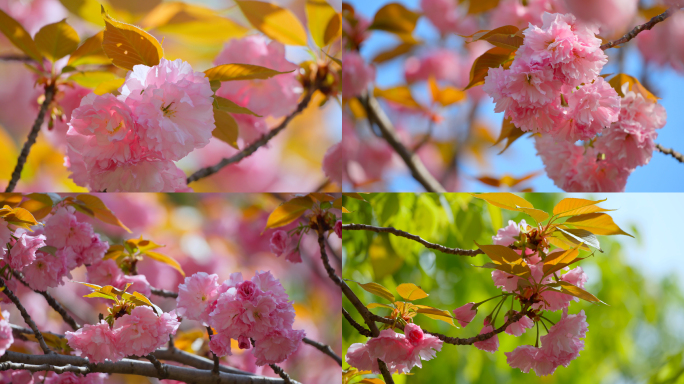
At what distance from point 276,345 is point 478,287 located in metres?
0.77

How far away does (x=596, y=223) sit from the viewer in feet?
2.01

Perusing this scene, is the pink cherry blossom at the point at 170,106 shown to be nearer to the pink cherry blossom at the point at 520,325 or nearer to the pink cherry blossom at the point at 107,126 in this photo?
the pink cherry blossom at the point at 107,126

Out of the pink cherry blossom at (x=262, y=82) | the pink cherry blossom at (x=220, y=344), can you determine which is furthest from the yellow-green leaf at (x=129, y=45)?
the pink cherry blossom at (x=220, y=344)

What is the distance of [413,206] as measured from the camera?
872 mm

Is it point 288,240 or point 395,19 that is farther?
point 395,19

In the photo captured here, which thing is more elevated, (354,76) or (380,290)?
(354,76)

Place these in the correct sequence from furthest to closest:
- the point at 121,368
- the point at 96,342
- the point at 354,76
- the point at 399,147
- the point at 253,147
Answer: the point at 399,147, the point at 354,76, the point at 253,147, the point at 121,368, the point at 96,342

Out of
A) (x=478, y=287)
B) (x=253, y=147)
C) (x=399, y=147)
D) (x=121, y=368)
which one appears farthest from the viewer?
(x=478, y=287)

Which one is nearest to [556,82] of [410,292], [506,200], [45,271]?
[506,200]

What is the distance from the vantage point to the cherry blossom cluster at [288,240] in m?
0.77

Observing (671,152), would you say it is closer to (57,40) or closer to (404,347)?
(404,347)

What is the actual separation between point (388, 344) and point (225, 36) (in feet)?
2.13

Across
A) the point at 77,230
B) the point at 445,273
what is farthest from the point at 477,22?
the point at 77,230

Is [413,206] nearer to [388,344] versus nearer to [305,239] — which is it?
[305,239]
